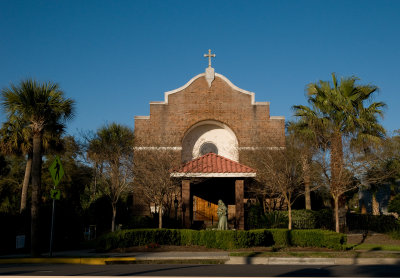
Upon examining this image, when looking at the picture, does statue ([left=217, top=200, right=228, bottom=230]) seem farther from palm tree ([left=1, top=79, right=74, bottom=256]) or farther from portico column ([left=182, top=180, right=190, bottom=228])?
palm tree ([left=1, top=79, right=74, bottom=256])

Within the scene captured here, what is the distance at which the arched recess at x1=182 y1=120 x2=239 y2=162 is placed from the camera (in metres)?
32.2

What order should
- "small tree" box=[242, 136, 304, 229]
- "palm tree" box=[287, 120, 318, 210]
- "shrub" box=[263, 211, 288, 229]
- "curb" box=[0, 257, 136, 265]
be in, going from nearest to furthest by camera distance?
"curb" box=[0, 257, 136, 265], "small tree" box=[242, 136, 304, 229], "palm tree" box=[287, 120, 318, 210], "shrub" box=[263, 211, 288, 229]

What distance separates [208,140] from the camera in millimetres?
32750

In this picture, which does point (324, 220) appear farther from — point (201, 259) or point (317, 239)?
point (201, 259)

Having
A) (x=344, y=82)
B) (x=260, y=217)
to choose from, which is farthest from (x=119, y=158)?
(x=344, y=82)

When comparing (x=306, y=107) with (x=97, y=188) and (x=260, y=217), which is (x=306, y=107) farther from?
(x=97, y=188)

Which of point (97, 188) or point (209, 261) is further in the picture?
point (97, 188)

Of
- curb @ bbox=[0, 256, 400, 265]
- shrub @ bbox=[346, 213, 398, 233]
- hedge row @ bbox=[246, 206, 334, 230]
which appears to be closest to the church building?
hedge row @ bbox=[246, 206, 334, 230]

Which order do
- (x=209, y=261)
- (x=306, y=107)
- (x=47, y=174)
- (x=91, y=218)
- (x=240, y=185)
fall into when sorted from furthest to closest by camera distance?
(x=47, y=174) < (x=91, y=218) < (x=306, y=107) < (x=240, y=185) < (x=209, y=261)

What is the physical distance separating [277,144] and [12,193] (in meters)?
29.1

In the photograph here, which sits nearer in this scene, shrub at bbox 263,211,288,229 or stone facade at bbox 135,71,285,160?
shrub at bbox 263,211,288,229

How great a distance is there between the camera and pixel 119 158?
26.8 metres

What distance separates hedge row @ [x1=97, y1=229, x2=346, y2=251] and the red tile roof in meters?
4.49

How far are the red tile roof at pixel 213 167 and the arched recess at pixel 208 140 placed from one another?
791cm
